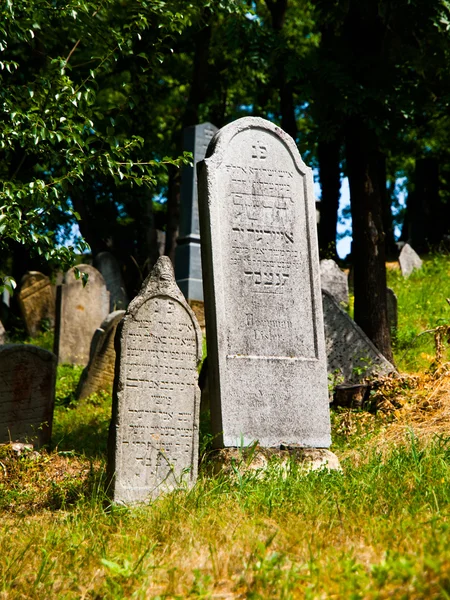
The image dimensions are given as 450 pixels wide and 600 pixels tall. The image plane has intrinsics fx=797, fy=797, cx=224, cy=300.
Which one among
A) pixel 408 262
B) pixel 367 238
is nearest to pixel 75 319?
pixel 367 238

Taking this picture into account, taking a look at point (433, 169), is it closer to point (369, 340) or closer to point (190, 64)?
point (190, 64)

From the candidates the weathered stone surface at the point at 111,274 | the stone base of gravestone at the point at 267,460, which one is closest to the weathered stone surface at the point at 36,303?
the weathered stone surface at the point at 111,274

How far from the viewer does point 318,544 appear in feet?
12.6

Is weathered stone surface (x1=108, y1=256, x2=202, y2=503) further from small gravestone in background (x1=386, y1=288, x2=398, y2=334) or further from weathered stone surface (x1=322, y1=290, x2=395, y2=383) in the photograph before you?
small gravestone in background (x1=386, y1=288, x2=398, y2=334)

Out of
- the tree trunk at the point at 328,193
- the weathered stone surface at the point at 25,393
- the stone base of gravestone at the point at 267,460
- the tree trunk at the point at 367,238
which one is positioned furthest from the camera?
the tree trunk at the point at 328,193

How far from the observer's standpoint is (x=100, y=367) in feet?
32.9

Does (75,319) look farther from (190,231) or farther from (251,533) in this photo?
(251,533)

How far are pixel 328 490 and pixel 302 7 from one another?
1972cm

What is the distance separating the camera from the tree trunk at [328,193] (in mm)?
18594

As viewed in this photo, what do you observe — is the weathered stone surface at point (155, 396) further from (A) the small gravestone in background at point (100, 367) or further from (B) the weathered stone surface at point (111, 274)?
(B) the weathered stone surface at point (111, 274)

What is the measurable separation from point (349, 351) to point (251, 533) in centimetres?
478

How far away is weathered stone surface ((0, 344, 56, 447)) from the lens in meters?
8.04

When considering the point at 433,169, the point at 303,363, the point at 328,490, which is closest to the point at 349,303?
the point at 303,363

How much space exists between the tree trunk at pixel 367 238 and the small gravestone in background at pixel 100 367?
3087mm
